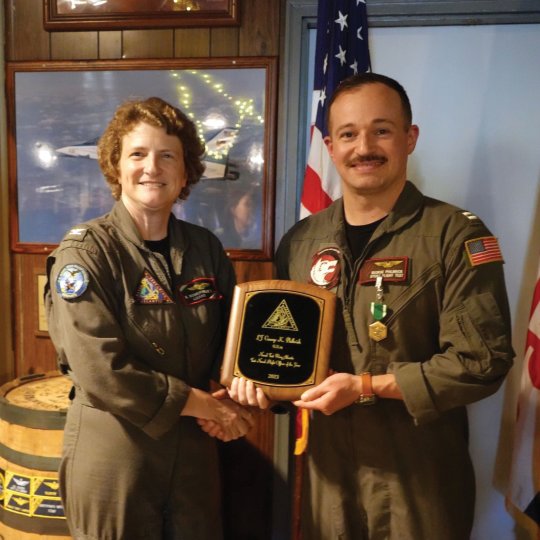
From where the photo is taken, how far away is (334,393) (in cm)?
121

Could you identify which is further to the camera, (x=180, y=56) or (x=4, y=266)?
(x=4, y=266)

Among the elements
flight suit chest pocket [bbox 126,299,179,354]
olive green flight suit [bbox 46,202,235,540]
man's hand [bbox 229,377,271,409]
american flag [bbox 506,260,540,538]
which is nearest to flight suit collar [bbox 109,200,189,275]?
olive green flight suit [bbox 46,202,235,540]

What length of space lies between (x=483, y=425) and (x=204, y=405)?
4.47 feet

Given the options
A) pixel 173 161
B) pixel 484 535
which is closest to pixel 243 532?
pixel 484 535

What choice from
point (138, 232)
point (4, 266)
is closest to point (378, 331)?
point (138, 232)

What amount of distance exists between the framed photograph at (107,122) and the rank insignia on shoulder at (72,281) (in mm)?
873

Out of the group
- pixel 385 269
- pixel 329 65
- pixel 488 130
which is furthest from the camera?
pixel 488 130

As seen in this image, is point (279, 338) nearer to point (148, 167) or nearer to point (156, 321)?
point (156, 321)

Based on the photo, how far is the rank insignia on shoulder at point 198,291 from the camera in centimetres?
136

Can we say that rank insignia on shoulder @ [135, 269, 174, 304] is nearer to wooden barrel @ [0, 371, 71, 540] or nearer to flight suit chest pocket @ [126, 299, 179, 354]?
flight suit chest pocket @ [126, 299, 179, 354]

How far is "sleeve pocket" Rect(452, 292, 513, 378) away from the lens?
117 centimetres

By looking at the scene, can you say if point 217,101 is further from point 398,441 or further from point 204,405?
point 398,441

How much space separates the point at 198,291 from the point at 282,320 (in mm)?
270

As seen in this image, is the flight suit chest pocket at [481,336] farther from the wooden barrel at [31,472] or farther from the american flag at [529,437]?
the wooden barrel at [31,472]
